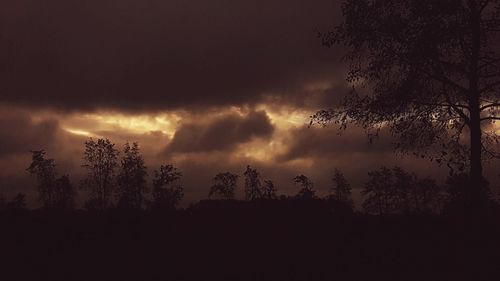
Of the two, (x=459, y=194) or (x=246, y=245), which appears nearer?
(x=246, y=245)

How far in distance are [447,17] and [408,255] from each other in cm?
1124

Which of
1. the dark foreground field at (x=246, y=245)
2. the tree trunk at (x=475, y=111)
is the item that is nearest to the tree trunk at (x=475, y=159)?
the tree trunk at (x=475, y=111)

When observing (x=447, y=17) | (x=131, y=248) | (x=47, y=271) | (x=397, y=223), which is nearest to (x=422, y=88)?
(x=447, y=17)

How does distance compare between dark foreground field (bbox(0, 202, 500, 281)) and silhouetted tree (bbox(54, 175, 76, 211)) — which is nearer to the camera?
dark foreground field (bbox(0, 202, 500, 281))

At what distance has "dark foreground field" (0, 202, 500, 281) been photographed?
A: 55.4 feet

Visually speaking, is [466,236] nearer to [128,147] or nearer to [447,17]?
[447,17]

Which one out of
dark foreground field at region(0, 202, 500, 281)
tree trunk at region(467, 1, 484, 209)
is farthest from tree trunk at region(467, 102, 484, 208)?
dark foreground field at region(0, 202, 500, 281)

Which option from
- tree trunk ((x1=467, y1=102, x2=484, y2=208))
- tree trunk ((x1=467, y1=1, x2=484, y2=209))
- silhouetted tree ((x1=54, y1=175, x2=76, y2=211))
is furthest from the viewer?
silhouetted tree ((x1=54, y1=175, x2=76, y2=211))

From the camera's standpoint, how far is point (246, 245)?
1947 cm

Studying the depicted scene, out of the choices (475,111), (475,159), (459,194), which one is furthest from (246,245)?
(459,194)

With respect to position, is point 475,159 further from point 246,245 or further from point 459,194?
point 459,194

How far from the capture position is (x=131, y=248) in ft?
61.3

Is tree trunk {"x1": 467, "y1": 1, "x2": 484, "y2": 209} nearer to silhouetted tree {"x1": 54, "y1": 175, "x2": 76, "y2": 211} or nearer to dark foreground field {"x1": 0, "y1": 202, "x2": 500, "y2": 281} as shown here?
dark foreground field {"x1": 0, "y1": 202, "x2": 500, "y2": 281}

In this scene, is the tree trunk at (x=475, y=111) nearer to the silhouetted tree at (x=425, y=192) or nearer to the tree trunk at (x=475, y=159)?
the tree trunk at (x=475, y=159)
